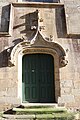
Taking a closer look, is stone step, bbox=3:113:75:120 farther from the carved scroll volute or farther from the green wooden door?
the carved scroll volute

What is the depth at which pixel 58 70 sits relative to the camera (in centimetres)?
947

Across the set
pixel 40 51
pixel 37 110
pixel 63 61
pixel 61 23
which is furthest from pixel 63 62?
pixel 37 110

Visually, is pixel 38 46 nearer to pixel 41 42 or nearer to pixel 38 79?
pixel 41 42

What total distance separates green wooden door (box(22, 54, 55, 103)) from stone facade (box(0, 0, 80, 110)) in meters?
0.26

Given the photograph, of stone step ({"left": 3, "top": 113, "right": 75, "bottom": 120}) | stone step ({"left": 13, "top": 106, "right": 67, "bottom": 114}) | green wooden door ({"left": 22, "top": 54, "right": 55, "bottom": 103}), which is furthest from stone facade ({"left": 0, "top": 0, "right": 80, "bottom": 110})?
stone step ({"left": 3, "top": 113, "right": 75, "bottom": 120})

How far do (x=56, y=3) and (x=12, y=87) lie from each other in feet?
13.6

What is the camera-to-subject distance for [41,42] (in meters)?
9.70

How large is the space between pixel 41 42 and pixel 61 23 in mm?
1252

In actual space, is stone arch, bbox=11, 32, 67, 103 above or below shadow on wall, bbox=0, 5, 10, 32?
below

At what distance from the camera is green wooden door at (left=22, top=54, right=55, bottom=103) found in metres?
9.54

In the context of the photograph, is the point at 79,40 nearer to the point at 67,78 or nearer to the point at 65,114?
the point at 67,78

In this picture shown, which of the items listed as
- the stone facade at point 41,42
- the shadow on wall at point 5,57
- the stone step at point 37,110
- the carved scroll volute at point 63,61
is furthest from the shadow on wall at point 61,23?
the stone step at point 37,110

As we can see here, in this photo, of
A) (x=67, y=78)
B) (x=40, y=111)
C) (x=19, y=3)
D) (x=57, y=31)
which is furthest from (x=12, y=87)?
(x=19, y=3)

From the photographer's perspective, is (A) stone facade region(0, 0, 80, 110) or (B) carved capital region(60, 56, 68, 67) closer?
(A) stone facade region(0, 0, 80, 110)
